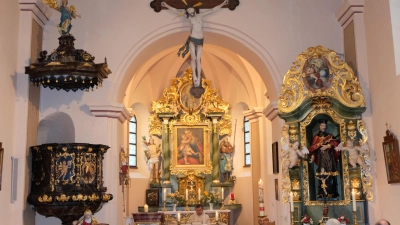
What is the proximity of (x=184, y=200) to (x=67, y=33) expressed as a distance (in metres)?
7.24

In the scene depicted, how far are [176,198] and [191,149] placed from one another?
1.67m

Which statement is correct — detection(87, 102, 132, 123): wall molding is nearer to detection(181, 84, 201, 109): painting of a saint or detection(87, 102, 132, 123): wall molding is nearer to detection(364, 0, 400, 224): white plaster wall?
detection(364, 0, 400, 224): white plaster wall

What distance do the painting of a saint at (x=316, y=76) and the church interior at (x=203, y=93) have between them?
0.06 ft

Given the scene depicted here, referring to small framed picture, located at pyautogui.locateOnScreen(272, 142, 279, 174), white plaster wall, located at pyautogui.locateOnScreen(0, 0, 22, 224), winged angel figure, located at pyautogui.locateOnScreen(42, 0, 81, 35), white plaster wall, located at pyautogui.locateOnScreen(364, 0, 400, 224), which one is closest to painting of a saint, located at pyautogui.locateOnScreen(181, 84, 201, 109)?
small framed picture, located at pyautogui.locateOnScreen(272, 142, 279, 174)

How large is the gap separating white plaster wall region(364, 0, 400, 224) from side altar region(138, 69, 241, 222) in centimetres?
635

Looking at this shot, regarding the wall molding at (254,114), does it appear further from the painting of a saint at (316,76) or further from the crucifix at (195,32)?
the painting of a saint at (316,76)

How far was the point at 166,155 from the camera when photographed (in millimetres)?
15750

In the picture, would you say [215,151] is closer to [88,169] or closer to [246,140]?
[246,140]

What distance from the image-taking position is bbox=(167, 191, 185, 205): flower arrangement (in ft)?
48.8

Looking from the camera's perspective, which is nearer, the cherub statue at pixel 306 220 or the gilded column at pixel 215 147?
the cherub statue at pixel 306 220

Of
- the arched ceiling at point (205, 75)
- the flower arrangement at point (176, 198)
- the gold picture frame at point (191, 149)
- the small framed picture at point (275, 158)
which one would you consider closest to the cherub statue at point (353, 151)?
the small framed picture at point (275, 158)

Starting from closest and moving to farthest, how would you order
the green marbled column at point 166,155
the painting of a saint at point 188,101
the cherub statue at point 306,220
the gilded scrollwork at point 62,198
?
the gilded scrollwork at point 62,198 → the cherub statue at point 306,220 → the green marbled column at point 166,155 → the painting of a saint at point 188,101

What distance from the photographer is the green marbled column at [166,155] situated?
15555mm

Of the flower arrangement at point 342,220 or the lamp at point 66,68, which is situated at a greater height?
the lamp at point 66,68
